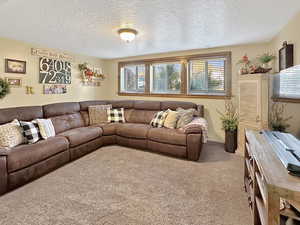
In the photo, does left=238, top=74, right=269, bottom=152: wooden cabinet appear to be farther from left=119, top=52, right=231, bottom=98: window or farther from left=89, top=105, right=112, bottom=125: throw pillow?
left=89, top=105, right=112, bottom=125: throw pillow

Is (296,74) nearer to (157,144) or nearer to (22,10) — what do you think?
(157,144)

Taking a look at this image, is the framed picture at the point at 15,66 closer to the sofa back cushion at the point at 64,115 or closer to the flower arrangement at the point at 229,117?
the sofa back cushion at the point at 64,115

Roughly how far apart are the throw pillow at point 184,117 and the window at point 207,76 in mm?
898

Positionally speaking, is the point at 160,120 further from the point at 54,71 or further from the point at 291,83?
the point at 54,71

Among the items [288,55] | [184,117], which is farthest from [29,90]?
[288,55]

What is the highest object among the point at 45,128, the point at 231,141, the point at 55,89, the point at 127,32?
the point at 127,32

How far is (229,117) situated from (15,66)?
4.62 metres

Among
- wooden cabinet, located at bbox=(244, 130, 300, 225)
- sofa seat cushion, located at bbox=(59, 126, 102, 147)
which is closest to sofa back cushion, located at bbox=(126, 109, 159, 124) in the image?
sofa seat cushion, located at bbox=(59, 126, 102, 147)

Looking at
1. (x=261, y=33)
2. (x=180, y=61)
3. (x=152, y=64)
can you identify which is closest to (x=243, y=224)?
(x=261, y=33)

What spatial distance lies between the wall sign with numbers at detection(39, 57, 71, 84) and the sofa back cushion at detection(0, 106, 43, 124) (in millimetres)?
914

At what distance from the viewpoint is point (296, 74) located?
1.95m

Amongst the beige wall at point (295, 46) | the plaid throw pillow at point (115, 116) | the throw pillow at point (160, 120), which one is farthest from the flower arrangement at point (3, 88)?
the beige wall at point (295, 46)

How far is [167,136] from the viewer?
352 cm

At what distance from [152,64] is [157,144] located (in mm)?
2511
